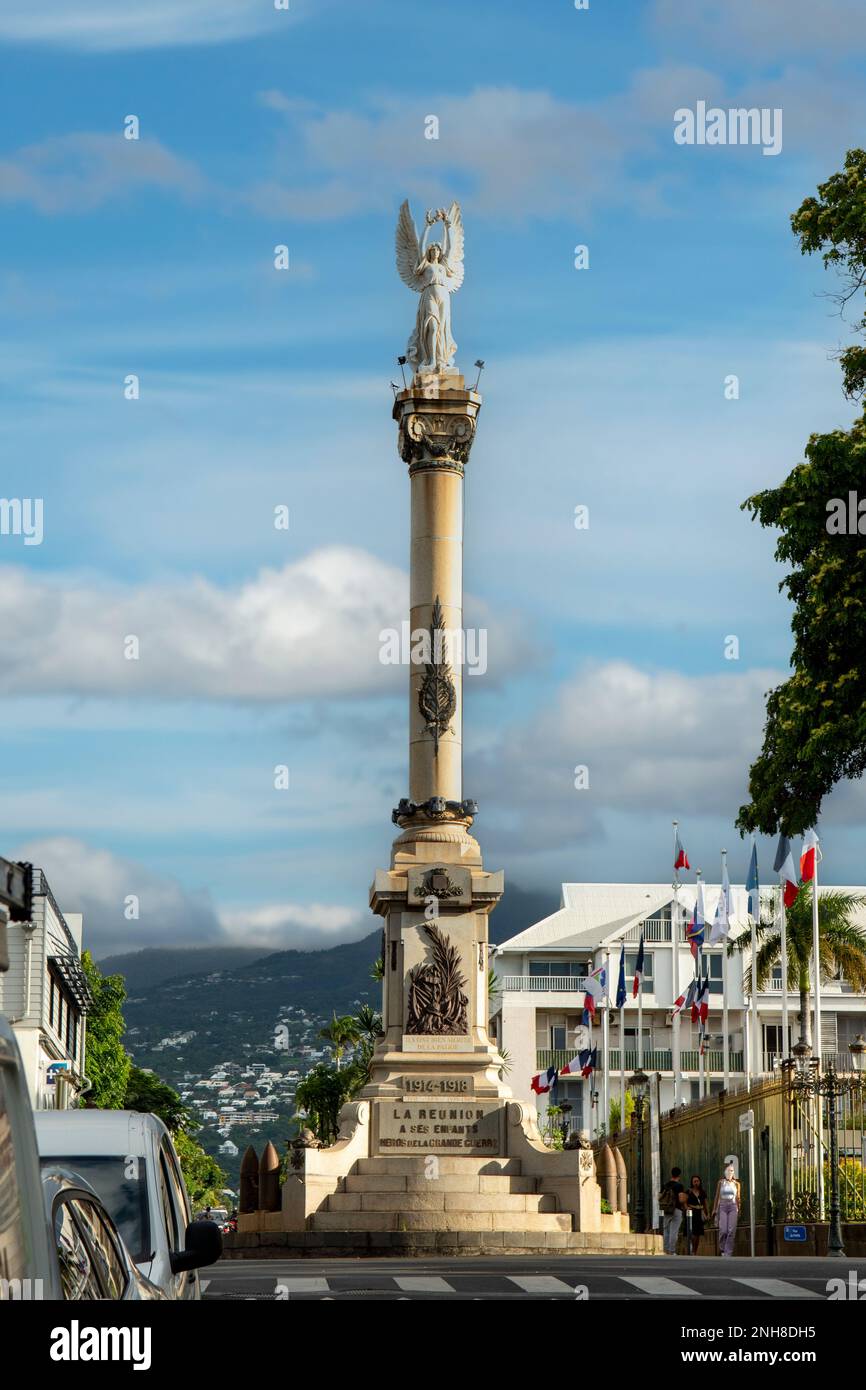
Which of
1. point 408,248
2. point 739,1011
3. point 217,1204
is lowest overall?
point 217,1204

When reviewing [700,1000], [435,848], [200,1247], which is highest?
[435,848]

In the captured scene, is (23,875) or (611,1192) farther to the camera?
(611,1192)

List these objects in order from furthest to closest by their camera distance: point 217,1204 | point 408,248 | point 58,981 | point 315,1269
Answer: point 217,1204 → point 58,981 → point 408,248 → point 315,1269

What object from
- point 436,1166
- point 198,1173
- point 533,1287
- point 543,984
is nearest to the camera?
point 533,1287

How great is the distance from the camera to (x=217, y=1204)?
170125 mm

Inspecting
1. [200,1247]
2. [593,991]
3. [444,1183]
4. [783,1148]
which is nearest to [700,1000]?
[593,991]

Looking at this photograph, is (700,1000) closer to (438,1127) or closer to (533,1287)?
(438,1127)

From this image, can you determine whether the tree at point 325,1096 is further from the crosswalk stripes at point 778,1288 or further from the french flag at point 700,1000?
the crosswalk stripes at point 778,1288

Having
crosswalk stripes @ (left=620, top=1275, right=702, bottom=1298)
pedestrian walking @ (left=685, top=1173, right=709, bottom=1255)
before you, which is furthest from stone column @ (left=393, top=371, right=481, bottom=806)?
crosswalk stripes @ (left=620, top=1275, right=702, bottom=1298)

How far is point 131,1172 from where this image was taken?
9836 millimetres

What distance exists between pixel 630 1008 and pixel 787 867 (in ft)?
Answer: 174
